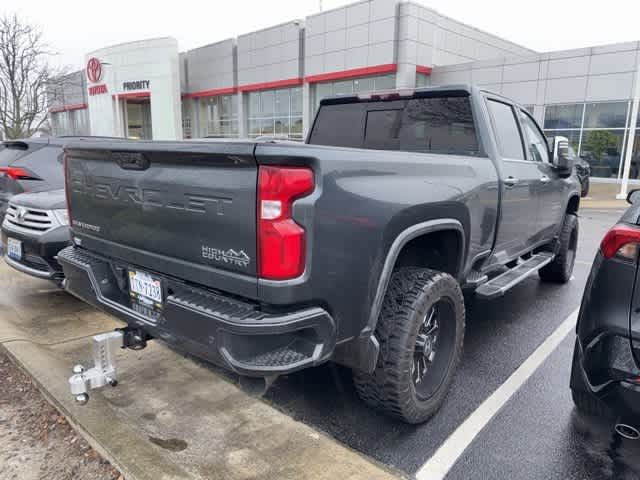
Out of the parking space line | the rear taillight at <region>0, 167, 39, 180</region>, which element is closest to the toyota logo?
the rear taillight at <region>0, 167, 39, 180</region>

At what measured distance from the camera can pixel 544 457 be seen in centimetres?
259

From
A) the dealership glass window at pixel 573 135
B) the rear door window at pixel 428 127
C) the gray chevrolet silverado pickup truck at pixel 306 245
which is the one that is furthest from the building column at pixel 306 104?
the gray chevrolet silverado pickup truck at pixel 306 245

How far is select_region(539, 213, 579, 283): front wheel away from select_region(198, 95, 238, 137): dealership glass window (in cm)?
2772

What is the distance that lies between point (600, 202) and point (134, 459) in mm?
16489

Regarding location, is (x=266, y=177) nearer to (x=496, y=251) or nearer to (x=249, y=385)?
(x=249, y=385)

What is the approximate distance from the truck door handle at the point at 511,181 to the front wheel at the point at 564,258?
2.14 meters

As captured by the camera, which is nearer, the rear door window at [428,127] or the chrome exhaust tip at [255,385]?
the chrome exhaust tip at [255,385]

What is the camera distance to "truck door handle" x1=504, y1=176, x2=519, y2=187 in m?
3.66

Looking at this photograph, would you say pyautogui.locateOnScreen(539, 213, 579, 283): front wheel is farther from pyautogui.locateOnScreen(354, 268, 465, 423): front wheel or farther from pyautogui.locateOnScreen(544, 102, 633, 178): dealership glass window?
pyautogui.locateOnScreen(544, 102, 633, 178): dealership glass window

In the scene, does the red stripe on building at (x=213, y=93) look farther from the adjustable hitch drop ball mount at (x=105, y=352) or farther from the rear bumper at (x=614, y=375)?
the rear bumper at (x=614, y=375)

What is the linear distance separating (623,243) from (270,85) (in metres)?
27.9

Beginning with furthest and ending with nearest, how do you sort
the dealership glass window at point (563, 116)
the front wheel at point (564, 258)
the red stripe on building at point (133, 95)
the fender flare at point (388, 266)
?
the red stripe on building at point (133, 95), the dealership glass window at point (563, 116), the front wheel at point (564, 258), the fender flare at point (388, 266)

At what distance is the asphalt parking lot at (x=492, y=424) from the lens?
253 cm

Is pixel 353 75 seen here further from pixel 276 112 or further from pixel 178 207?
pixel 178 207
